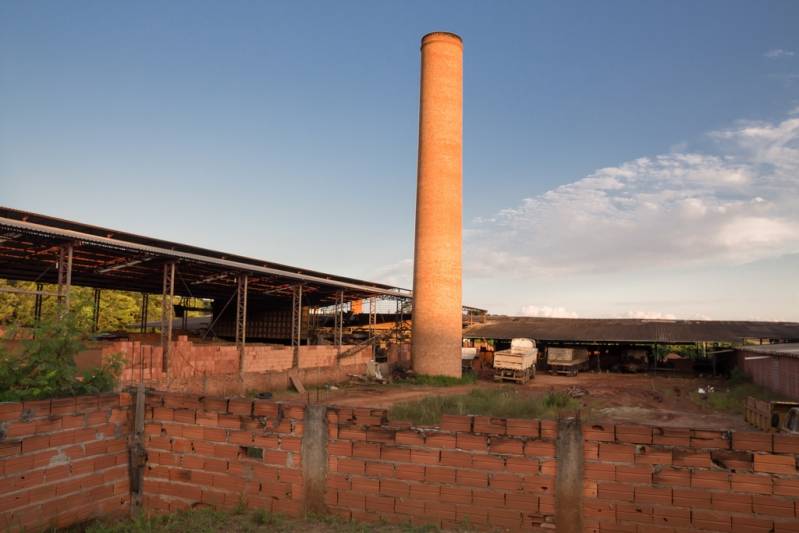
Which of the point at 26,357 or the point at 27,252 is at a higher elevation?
the point at 27,252

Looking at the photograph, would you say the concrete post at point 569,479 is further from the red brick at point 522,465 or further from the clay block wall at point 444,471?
the red brick at point 522,465

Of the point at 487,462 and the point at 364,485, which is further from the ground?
the point at 487,462

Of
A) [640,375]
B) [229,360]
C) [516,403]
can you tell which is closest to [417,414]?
[516,403]

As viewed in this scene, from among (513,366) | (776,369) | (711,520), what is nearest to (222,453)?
(711,520)

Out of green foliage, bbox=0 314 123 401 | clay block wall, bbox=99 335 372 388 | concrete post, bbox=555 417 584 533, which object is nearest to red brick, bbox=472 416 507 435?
concrete post, bbox=555 417 584 533

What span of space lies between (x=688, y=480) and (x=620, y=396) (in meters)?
21.3

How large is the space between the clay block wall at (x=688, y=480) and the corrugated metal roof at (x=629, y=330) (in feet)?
105

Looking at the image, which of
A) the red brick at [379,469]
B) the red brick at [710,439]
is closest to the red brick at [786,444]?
the red brick at [710,439]

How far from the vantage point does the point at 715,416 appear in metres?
19.4

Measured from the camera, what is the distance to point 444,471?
613cm

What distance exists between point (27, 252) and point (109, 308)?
1022 inches

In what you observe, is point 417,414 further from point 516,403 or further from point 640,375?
point 640,375

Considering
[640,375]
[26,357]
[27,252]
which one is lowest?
[640,375]

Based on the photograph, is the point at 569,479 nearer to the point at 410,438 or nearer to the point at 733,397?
the point at 410,438
